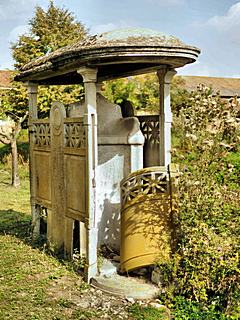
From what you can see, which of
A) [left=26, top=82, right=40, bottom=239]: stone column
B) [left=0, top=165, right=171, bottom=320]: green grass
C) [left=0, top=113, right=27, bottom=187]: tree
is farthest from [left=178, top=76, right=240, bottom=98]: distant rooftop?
[left=0, top=165, right=171, bottom=320]: green grass

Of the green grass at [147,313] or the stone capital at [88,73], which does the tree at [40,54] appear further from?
the green grass at [147,313]

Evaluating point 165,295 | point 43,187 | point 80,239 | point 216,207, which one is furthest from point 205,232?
point 43,187

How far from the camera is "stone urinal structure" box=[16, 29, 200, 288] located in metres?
4.62

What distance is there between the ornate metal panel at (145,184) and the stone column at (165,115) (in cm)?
94

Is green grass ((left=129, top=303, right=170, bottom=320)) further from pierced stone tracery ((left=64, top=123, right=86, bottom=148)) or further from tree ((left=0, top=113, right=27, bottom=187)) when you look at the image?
tree ((left=0, top=113, right=27, bottom=187))

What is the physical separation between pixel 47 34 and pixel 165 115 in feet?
42.4

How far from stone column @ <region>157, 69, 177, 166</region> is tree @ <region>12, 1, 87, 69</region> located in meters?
10.4

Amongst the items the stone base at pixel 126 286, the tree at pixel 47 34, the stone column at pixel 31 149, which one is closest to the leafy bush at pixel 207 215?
the stone base at pixel 126 286

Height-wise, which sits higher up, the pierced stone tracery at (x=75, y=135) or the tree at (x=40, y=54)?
the tree at (x=40, y=54)

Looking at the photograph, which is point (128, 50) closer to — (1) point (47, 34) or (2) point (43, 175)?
(2) point (43, 175)

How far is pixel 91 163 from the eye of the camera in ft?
16.4

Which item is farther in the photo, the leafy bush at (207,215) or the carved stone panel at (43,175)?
the carved stone panel at (43,175)

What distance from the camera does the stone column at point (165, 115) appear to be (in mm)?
5535

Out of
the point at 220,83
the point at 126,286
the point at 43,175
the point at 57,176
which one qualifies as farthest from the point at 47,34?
the point at 220,83
